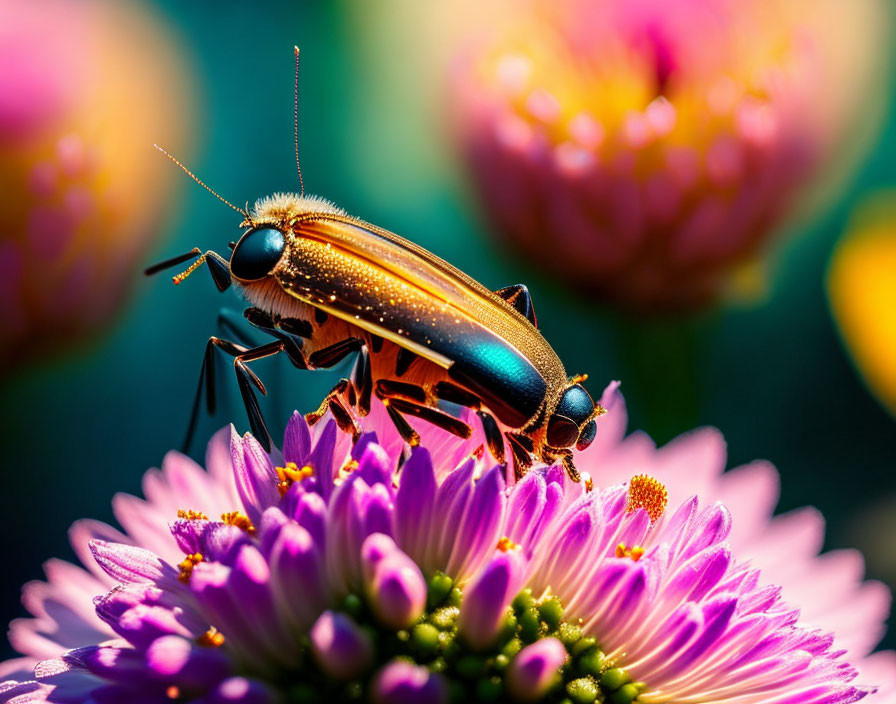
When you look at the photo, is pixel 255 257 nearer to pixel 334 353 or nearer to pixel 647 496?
A: pixel 334 353

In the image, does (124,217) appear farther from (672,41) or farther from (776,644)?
(776,644)

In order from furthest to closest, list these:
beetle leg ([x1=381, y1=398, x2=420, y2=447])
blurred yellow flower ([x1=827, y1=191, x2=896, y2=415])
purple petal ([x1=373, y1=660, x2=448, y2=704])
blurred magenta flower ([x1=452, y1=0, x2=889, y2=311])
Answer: blurred yellow flower ([x1=827, y1=191, x2=896, y2=415])
blurred magenta flower ([x1=452, y1=0, x2=889, y2=311])
beetle leg ([x1=381, y1=398, x2=420, y2=447])
purple petal ([x1=373, y1=660, x2=448, y2=704])

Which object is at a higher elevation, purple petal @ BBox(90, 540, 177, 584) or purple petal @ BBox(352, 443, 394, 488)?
purple petal @ BBox(352, 443, 394, 488)

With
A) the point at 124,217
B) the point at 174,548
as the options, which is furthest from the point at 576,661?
the point at 124,217

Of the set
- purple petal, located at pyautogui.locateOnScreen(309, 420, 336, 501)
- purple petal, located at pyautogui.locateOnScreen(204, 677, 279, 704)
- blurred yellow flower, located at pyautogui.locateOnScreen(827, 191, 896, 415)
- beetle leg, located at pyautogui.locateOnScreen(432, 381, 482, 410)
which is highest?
blurred yellow flower, located at pyautogui.locateOnScreen(827, 191, 896, 415)

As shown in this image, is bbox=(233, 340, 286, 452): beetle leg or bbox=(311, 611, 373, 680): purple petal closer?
bbox=(311, 611, 373, 680): purple petal

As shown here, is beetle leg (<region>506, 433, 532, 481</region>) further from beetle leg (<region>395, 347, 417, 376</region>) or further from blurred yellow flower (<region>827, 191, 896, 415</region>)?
blurred yellow flower (<region>827, 191, 896, 415</region>)

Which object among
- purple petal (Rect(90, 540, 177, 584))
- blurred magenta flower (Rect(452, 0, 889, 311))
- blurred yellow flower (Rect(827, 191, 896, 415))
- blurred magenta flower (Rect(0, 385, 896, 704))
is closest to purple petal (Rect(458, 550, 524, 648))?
blurred magenta flower (Rect(0, 385, 896, 704))
